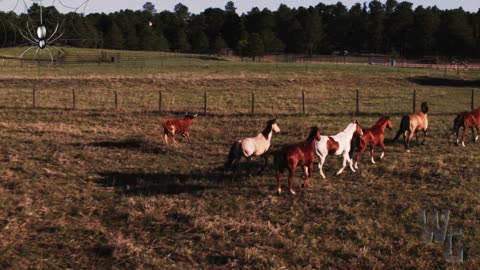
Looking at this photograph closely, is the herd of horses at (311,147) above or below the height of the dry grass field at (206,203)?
above

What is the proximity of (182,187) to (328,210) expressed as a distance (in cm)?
382

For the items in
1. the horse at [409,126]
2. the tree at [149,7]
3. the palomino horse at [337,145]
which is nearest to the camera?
the palomino horse at [337,145]

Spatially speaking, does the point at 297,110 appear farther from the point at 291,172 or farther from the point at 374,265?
the point at 374,265

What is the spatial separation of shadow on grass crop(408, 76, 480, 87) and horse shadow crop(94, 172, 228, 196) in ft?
129

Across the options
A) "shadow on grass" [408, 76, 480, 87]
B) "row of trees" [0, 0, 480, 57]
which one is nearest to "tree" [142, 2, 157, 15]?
"row of trees" [0, 0, 480, 57]

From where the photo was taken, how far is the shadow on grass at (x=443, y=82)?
157 feet

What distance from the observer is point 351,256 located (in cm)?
881

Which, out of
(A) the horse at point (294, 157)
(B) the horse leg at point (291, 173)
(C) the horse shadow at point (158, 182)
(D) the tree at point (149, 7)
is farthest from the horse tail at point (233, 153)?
(D) the tree at point (149, 7)

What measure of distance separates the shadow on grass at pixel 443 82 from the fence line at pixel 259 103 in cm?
1058

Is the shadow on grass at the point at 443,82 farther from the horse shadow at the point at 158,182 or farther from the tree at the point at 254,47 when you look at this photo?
the tree at the point at 254,47

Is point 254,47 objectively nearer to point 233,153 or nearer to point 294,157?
point 233,153

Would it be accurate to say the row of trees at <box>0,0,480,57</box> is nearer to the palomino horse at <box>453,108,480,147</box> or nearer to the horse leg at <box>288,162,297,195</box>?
the palomino horse at <box>453,108,480,147</box>

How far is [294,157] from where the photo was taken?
1155 cm

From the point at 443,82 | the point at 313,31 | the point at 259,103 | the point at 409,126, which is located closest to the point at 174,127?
the point at 409,126
